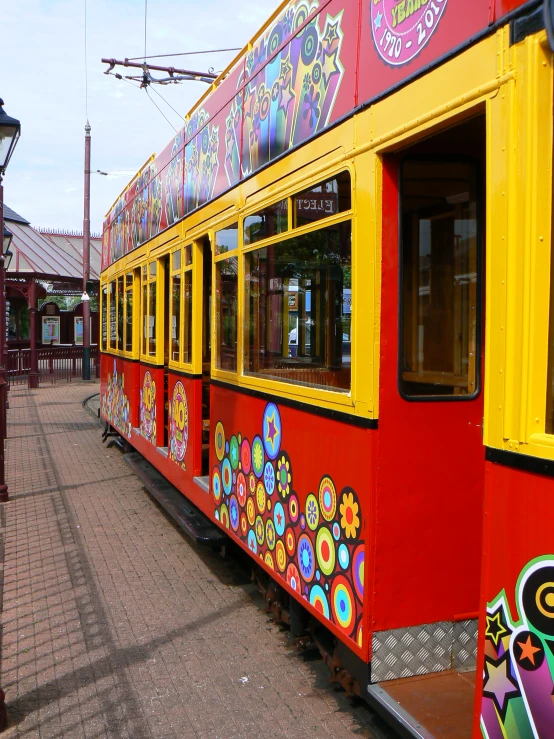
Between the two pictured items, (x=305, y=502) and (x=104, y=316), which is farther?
(x=104, y=316)

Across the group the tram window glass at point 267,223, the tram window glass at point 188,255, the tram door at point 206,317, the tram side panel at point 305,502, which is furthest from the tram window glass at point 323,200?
the tram window glass at point 188,255

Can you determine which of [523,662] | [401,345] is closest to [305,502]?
[401,345]

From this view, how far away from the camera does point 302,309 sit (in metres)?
3.83

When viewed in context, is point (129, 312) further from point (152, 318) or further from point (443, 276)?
point (443, 276)

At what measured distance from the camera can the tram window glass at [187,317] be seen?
20.4 feet

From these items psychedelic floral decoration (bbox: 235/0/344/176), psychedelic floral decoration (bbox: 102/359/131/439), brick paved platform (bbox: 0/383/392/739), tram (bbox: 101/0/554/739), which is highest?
psychedelic floral decoration (bbox: 235/0/344/176)

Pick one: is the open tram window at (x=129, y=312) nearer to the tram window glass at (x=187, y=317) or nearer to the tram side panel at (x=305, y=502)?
the tram window glass at (x=187, y=317)

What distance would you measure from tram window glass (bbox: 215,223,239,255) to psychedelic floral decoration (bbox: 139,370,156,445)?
296cm

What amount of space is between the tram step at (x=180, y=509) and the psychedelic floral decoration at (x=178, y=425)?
13.4 inches

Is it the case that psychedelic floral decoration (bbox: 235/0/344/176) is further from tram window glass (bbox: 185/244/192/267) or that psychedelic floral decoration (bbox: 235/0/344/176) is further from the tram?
tram window glass (bbox: 185/244/192/267)

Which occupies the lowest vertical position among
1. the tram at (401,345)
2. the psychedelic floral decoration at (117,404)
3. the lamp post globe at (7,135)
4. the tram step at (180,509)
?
the tram step at (180,509)

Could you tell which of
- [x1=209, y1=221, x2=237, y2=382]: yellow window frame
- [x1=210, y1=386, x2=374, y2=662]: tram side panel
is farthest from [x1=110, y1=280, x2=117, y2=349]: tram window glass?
[x1=210, y1=386, x2=374, y2=662]: tram side panel

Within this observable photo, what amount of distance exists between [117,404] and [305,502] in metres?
7.34

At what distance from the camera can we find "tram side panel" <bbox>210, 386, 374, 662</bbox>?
309 centimetres
